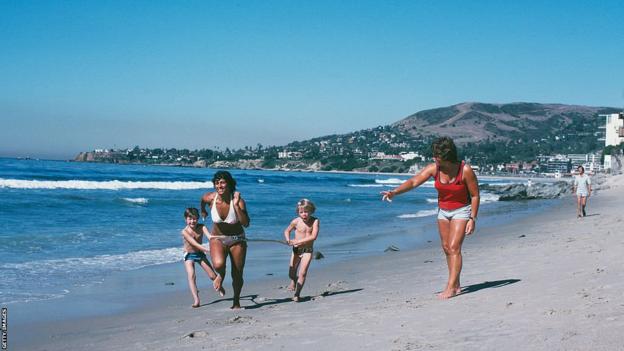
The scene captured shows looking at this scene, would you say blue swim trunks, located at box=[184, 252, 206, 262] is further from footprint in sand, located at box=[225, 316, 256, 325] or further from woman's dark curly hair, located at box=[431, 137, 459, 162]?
woman's dark curly hair, located at box=[431, 137, 459, 162]

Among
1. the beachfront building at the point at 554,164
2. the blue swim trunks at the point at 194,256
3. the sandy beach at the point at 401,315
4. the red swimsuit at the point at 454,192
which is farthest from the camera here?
the beachfront building at the point at 554,164

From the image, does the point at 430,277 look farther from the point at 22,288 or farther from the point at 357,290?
the point at 22,288

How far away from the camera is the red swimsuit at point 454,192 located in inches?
253

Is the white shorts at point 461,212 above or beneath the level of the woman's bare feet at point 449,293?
above

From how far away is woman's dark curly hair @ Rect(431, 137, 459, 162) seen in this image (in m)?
6.32

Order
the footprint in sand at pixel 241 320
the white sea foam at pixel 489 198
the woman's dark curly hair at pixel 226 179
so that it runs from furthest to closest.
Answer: the white sea foam at pixel 489 198
the woman's dark curly hair at pixel 226 179
the footprint in sand at pixel 241 320

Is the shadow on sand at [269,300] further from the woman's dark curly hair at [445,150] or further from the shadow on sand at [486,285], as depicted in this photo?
the woman's dark curly hair at [445,150]

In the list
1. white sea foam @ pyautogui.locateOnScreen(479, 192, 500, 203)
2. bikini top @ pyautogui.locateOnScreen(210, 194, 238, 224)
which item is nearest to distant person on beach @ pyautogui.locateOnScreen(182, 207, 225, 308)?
bikini top @ pyautogui.locateOnScreen(210, 194, 238, 224)

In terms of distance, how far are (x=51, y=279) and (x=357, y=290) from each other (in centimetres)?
432

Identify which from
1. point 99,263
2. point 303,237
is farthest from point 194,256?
point 99,263

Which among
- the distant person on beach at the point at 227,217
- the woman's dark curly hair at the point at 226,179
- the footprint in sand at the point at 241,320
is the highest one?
the woman's dark curly hair at the point at 226,179

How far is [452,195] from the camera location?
21.3ft

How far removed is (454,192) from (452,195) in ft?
0.14

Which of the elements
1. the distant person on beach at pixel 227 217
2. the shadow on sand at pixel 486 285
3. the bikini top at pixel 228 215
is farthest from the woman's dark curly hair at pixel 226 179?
the shadow on sand at pixel 486 285
